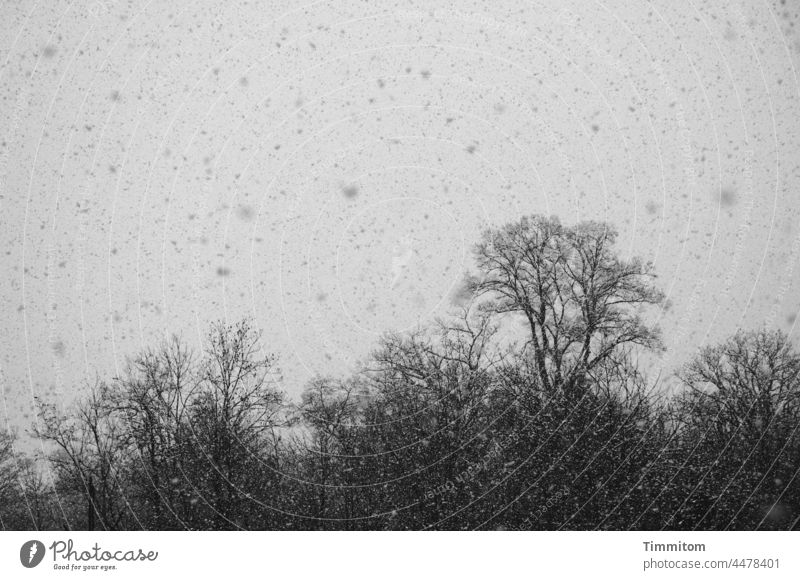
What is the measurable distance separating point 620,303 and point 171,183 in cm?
442

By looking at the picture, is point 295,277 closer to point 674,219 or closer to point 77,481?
point 77,481

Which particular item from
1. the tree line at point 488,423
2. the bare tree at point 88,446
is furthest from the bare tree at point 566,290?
the bare tree at point 88,446

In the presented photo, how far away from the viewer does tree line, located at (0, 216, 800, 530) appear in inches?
294

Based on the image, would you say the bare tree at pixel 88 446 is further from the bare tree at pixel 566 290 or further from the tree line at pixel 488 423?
the bare tree at pixel 566 290

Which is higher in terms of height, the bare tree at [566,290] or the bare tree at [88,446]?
the bare tree at [566,290]

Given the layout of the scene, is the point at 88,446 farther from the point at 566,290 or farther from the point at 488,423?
the point at 566,290

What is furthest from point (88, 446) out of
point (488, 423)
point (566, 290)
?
point (566, 290)

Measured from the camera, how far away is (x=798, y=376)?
759 centimetres

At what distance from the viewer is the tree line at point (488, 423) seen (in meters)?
7.48

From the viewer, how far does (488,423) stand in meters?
7.85

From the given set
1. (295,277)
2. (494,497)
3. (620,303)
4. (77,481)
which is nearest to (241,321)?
(295,277)

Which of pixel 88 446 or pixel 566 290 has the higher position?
pixel 566 290

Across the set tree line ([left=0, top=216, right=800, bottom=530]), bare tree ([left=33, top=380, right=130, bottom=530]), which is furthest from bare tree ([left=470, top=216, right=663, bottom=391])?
bare tree ([left=33, top=380, right=130, bottom=530])

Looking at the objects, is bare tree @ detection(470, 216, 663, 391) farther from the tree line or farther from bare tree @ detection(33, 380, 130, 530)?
bare tree @ detection(33, 380, 130, 530)
